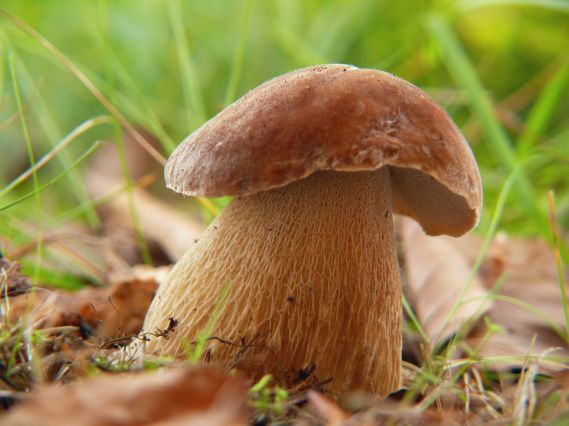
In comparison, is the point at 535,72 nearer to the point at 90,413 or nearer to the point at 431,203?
the point at 431,203

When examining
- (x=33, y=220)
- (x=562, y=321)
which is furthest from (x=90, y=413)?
(x=33, y=220)

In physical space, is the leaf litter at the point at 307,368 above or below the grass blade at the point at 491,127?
below

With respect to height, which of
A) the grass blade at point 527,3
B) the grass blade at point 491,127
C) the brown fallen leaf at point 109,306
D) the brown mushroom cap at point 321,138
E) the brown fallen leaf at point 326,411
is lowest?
the brown fallen leaf at point 109,306

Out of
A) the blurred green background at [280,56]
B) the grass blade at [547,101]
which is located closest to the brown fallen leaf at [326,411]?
the grass blade at [547,101]

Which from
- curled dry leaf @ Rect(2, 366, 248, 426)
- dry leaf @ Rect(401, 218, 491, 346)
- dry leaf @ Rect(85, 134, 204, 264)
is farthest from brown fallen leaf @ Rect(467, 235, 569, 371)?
dry leaf @ Rect(85, 134, 204, 264)

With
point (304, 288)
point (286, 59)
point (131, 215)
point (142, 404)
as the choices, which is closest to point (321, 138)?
point (304, 288)

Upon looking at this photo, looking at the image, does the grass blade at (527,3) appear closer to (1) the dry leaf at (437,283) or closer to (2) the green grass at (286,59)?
(2) the green grass at (286,59)

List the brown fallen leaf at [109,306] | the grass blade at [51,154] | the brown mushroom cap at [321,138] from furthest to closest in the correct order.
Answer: the brown fallen leaf at [109,306]
the grass blade at [51,154]
the brown mushroom cap at [321,138]

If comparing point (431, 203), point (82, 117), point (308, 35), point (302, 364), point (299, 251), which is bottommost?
point (302, 364)
